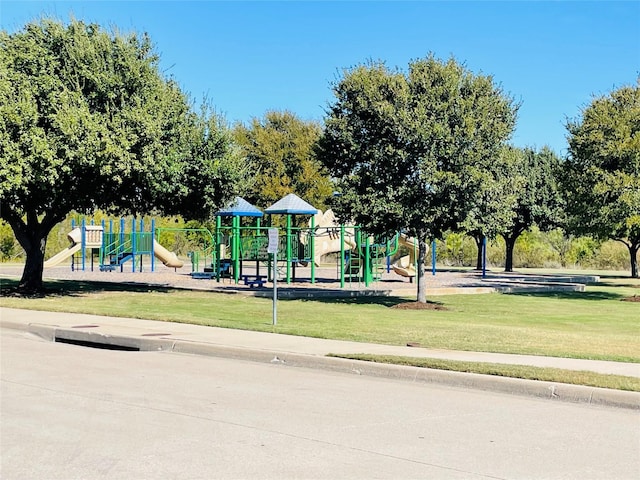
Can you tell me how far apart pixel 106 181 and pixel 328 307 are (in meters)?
7.56

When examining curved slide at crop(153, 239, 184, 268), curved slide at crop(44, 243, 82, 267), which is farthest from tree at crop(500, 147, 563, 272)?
curved slide at crop(44, 243, 82, 267)

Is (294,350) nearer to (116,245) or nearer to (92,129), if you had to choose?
(92,129)

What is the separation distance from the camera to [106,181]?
2350cm

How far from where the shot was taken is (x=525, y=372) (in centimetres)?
1034

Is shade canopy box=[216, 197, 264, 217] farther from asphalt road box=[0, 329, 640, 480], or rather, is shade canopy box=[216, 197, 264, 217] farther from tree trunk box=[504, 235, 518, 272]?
asphalt road box=[0, 329, 640, 480]

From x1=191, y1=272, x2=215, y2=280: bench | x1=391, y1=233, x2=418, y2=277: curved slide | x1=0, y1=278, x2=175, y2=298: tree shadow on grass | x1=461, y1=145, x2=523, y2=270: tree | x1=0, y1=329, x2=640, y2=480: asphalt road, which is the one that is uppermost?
x1=461, y1=145, x2=523, y2=270: tree

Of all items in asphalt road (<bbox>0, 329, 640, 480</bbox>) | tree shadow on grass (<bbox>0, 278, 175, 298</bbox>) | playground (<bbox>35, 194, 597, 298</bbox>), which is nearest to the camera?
asphalt road (<bbox>0, 329, 640, 480</bbox>)

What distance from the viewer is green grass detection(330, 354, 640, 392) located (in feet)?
31.4

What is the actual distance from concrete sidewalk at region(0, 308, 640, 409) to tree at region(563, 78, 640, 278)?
15886 mm

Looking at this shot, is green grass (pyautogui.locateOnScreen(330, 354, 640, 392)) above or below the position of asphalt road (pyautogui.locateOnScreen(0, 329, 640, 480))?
above

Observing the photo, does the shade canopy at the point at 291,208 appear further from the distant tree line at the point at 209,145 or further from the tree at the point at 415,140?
the tree at the point at 415,140

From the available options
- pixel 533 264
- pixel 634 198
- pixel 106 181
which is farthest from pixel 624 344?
pixel 533 264

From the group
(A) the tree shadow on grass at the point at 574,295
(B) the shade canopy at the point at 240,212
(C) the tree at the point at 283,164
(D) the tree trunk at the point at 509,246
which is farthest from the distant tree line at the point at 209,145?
(C) the tree at the point at 283,164

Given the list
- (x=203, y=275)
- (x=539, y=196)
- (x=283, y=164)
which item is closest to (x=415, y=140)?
(x=203, y=275)
